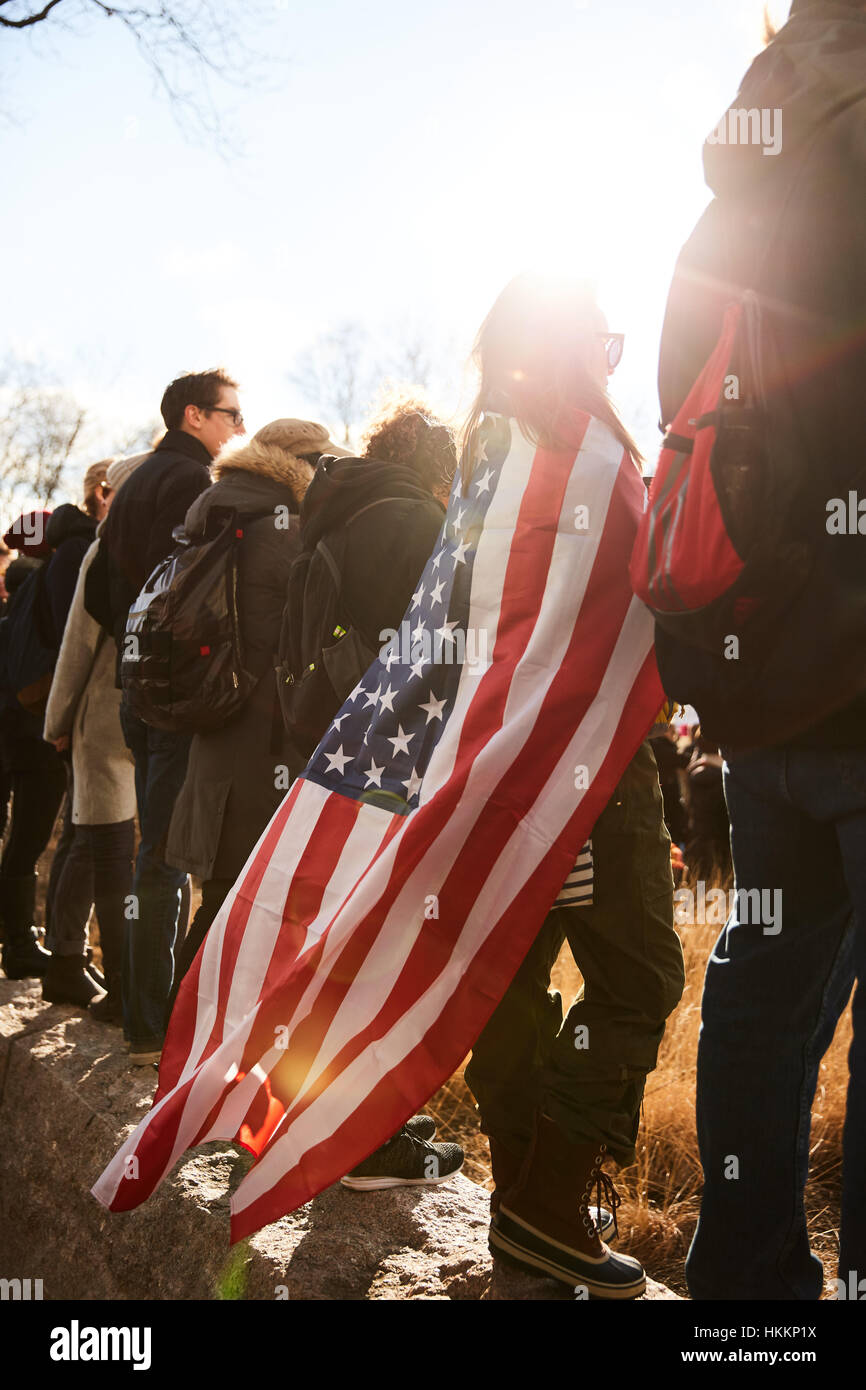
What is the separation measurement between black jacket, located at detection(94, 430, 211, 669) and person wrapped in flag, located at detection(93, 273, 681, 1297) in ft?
5.66

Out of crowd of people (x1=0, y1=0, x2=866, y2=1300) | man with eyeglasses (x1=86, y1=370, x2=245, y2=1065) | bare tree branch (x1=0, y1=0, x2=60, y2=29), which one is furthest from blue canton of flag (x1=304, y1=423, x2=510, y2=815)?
bare tree branch (x1=0, y1=0, x2=60, y2=29)

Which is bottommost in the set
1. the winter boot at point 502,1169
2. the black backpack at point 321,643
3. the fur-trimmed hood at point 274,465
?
the winter boot at point 502,1169

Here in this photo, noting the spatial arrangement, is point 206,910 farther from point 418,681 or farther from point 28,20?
point 28,20

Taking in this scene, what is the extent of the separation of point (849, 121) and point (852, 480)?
0.45m

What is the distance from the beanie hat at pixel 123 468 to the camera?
13.7 feet

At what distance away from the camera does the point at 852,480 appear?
1.50 m

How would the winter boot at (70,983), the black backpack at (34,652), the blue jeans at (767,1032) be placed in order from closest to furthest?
the blue jeans at (767,1032) < the winter boot at (70,983) < the black backpack at (34,652)

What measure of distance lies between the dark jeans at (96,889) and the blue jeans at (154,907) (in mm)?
537

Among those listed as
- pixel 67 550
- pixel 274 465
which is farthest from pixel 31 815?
pixel 274 465

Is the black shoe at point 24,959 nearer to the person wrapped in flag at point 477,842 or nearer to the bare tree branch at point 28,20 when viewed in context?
the person wrapped in flag at point 477,842

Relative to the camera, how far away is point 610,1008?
2213 mm

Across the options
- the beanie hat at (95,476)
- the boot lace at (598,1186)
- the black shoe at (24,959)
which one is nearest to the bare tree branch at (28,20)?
the beanie hat at (95,476)
